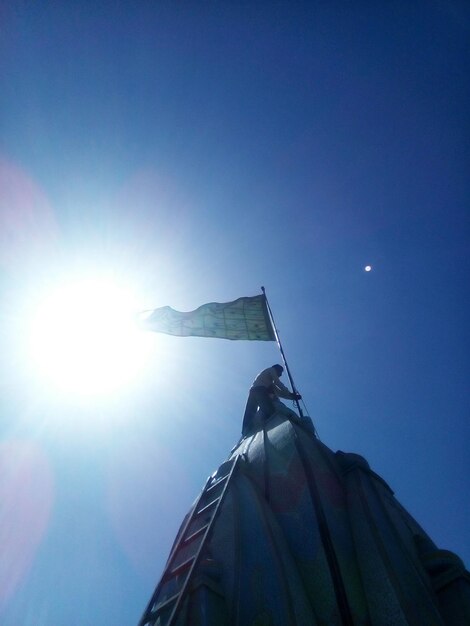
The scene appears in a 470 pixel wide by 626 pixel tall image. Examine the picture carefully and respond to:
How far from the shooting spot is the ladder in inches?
181

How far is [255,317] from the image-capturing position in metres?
16.5

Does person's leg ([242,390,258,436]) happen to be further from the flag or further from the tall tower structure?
the flag

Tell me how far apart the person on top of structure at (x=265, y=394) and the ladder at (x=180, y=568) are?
3195mm

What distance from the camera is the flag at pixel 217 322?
15805 mm

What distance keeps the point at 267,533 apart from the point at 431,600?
2.25 m

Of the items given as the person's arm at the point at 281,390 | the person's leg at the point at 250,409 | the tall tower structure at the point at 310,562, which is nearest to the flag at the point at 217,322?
the person's arm at the point at 281,390

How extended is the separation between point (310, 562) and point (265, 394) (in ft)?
19.9

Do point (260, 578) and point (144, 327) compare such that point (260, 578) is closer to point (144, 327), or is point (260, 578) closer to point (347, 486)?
point (347, 486)

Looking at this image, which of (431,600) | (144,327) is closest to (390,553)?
(431,600)

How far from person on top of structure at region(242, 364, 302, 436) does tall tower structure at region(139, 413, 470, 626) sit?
3.39 m

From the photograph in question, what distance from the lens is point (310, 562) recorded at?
5.30 m

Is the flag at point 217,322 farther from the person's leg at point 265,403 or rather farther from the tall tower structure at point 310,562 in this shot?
the tall tower structure at point 310,562

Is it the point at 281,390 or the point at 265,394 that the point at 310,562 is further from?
the point at 281,390

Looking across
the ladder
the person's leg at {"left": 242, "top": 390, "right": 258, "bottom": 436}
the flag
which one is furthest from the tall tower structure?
the flag
